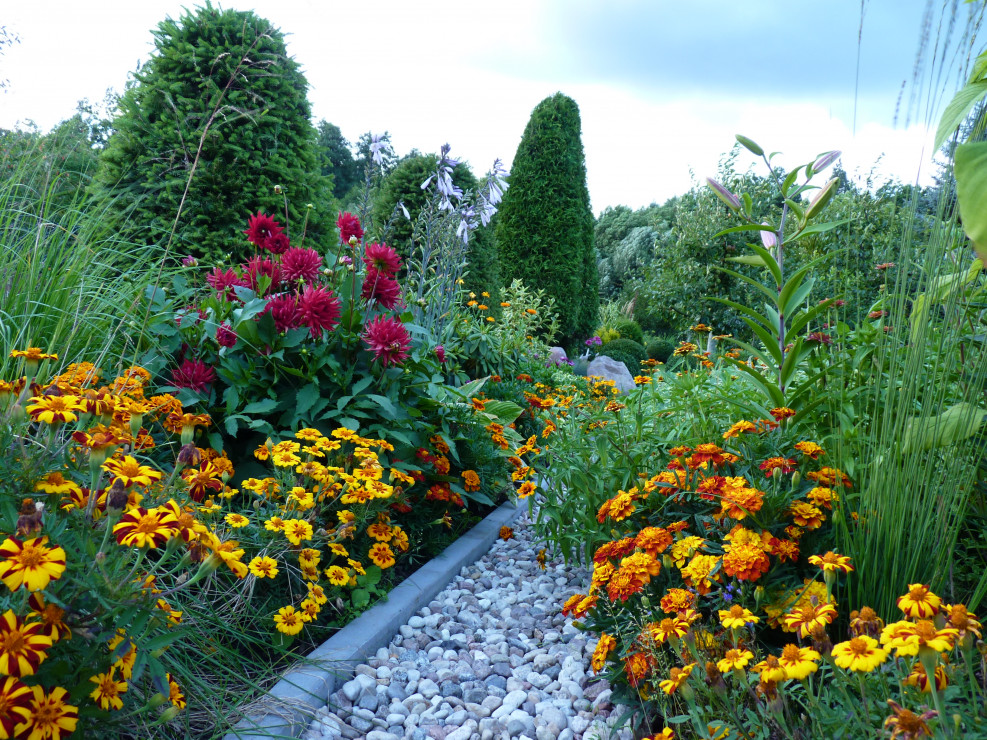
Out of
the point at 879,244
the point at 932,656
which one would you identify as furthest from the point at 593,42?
the point at 879,244

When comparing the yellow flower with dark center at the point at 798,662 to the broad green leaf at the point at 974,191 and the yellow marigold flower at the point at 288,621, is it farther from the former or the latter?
the yellow marigold flower at the point at 288,621

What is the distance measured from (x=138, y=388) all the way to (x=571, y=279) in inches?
332

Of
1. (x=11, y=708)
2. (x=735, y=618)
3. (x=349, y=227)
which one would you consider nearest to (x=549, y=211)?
(x=349, y=227)

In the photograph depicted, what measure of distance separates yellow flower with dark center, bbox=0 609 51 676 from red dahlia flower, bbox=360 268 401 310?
1.90m

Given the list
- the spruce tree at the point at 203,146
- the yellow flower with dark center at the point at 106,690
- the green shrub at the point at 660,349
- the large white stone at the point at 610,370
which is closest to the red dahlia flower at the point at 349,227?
the spruce tree at the point at 203,146

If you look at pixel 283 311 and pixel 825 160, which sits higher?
pixel 825 160

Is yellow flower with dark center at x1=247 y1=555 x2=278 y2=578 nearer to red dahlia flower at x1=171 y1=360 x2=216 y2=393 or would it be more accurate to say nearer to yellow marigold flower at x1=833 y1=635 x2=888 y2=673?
red dahlia flower at x1=171 y1=360 x2=216 y2=393

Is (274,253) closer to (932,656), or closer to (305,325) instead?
(305,325)

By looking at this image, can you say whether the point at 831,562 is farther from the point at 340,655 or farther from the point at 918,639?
the point at 340,655

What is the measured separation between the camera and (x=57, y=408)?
1.29 meters

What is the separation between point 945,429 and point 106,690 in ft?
6.18

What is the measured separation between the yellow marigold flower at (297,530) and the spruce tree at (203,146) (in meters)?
2.51

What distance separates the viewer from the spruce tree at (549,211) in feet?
32.9

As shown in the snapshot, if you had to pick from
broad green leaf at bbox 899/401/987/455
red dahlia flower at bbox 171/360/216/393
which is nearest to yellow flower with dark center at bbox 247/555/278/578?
red dahlia flower at bbox 171/360/216/393
